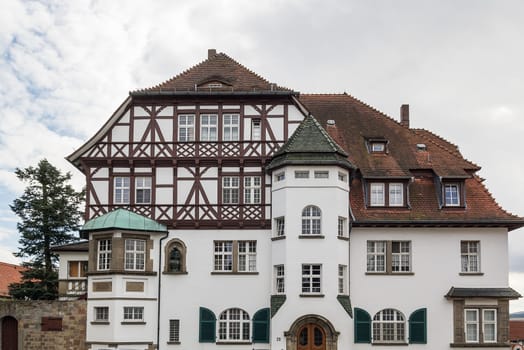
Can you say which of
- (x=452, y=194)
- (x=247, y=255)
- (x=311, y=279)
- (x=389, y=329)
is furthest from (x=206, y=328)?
(x=452, y=194)

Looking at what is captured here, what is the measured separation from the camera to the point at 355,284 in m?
33.8

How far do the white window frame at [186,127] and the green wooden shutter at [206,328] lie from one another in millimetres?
7739

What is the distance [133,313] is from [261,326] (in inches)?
218

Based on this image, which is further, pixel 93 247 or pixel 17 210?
pixel 17 210

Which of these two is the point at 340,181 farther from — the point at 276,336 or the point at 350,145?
the point at 276,336

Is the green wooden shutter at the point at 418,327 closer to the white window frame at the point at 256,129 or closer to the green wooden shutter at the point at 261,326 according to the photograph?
the green wooden shutter at the point at 261,326

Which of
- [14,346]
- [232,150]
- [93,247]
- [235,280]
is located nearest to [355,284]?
[235,280]

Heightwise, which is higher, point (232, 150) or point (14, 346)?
point (232, 150)

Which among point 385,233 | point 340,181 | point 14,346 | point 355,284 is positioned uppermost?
point 340,181

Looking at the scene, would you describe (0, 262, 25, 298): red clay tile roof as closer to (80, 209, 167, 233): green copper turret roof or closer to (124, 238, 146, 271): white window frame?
(80, 209, 167, 233): green copper turret roof

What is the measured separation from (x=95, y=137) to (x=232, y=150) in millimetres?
6172

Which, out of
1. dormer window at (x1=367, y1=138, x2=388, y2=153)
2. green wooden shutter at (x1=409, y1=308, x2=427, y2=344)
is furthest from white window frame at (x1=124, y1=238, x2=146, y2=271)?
green wooden shutter at (x1=409, y1=308, x2=427, y2=344)

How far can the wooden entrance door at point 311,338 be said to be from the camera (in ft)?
106

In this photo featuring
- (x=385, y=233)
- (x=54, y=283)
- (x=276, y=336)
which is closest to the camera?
(x=276, y=336)
